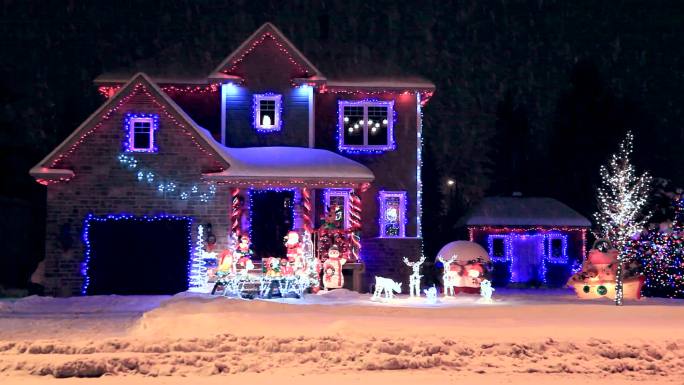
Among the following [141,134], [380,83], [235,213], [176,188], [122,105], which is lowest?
[235,213]

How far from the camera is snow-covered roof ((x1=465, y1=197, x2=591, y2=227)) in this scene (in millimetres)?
35500

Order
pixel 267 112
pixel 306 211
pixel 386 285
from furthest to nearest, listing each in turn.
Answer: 1. pixel 267 112
2. pixel 306 211
3. pixel 386 285

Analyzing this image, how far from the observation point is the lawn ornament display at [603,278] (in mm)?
23641

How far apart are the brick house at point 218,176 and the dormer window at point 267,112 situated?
52 millimetres

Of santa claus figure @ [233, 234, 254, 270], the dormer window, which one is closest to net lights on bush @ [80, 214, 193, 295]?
santa claus figure @ [233, 234, 254, 270]

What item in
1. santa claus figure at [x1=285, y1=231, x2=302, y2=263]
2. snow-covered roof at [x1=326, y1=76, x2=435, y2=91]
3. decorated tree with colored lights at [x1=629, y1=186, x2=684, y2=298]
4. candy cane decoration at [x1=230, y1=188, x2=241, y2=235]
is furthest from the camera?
snow-covered roof at [x1=326, y1=76, x2=435, y2=91]

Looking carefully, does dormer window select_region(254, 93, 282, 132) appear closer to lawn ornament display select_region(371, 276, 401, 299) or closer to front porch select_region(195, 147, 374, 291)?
front porch select_region(195, 147, 374, 291)

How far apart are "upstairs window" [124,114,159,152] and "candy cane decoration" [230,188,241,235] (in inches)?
118

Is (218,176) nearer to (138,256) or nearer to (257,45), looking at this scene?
(138,256)

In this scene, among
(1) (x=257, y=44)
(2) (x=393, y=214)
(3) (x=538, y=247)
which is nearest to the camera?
(1) (x=257, y=44)

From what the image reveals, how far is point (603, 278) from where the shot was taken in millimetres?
23641

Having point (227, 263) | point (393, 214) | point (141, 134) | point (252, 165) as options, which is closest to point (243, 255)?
point (227, 263)

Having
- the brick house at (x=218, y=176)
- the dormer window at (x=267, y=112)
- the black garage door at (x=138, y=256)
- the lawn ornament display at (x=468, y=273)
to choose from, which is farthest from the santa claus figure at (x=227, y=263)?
the lawn ornament display at (x=468, y=273)

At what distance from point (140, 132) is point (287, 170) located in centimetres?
500
